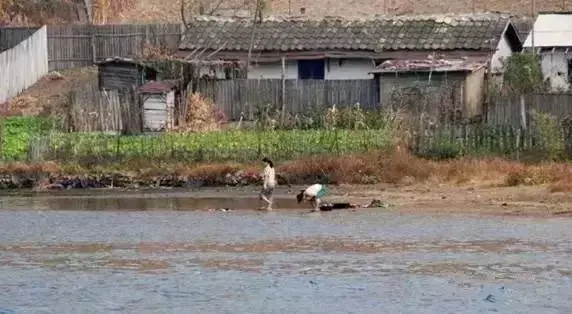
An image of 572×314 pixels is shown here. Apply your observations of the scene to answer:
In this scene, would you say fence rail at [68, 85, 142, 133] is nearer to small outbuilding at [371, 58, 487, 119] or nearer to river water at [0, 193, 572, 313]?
small outbuilding at [371, 58, 487, 119]

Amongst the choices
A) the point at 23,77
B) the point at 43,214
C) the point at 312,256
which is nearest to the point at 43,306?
the point at 312,256

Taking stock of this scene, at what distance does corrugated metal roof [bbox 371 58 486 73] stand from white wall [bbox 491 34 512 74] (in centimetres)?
196

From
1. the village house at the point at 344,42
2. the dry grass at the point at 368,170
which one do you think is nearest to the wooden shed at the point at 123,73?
the village house at the point at 344,42

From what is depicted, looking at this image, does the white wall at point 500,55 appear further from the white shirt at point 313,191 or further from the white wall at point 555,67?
the white shirt at point 313,191

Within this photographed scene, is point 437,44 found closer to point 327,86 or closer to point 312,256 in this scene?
point 327,86

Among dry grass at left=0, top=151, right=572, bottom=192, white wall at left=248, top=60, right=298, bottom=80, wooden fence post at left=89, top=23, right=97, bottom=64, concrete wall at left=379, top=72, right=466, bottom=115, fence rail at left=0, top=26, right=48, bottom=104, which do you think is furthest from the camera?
wooden fence post at left=89, top=23, right=97, bottom=64

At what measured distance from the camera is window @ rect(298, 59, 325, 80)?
4956 cm

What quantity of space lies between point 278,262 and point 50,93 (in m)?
29.8

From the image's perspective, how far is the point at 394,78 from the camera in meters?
44.2

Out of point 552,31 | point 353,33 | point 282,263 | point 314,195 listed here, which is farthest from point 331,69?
point 282,263

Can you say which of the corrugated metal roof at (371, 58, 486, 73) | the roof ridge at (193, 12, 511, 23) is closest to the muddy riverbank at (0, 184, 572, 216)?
the corrugated metal roof at (371, 58, 486, 73)

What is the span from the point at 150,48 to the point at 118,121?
1021cm

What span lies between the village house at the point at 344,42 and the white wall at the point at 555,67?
4.77 feet

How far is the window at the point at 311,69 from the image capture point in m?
49.6
